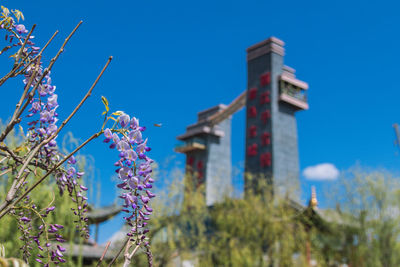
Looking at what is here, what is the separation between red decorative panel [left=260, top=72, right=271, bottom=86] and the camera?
1956 centimetres

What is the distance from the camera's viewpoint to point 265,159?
59.6 ft

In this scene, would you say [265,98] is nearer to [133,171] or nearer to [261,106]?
[261,106]

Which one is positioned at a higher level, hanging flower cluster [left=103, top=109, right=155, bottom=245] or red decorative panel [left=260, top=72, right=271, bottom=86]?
red decorative panel [left=260, top=72, right=271, bottom=86]

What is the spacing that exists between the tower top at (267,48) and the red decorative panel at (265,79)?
123cm

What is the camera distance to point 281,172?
17.9 metres

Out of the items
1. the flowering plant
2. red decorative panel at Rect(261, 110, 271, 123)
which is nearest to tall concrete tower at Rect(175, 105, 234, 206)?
red decorative panel at Rect(261, 110, 271, 123)

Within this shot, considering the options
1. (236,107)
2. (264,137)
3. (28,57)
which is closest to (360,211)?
(264,137)

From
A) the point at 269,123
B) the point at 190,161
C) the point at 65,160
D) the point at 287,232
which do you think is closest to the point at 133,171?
the point at 65,160

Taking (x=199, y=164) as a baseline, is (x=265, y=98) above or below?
above

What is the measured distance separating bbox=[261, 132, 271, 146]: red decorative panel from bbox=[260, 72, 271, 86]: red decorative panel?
266cm

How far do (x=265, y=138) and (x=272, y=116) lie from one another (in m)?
1.10

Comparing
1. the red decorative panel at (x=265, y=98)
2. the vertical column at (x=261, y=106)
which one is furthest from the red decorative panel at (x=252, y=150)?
the red decorative panel at (x=265, y=98)

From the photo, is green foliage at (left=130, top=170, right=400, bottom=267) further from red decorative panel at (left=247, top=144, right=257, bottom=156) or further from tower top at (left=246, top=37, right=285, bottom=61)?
tower top at (left=246, top=37, right=285, bottom=61)

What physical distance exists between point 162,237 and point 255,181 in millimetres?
5680
